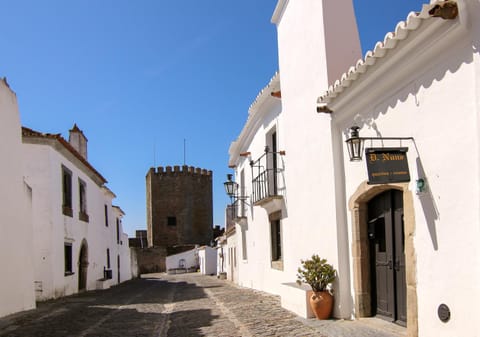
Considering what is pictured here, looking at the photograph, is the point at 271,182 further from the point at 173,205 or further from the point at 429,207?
the point at 173,205

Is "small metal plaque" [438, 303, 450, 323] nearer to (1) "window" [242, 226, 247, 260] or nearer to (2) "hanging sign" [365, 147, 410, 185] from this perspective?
(2) "hanging sign" [365, 147, 410, 185]

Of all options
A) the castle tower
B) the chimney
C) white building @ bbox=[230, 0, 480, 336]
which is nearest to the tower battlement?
the castle tower

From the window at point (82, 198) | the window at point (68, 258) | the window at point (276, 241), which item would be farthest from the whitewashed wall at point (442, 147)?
the window at point (82, 198)

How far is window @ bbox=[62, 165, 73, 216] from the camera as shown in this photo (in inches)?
682

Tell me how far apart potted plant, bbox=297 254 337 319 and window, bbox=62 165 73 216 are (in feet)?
37.4

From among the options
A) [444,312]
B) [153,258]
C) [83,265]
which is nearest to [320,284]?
[444,312]

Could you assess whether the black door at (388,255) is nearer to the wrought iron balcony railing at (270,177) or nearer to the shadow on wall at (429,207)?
the shadow on wall at (429,207)

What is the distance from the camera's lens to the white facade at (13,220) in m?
10.3

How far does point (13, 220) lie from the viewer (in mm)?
10805

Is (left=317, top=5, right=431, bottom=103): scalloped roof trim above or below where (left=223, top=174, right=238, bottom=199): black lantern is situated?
above

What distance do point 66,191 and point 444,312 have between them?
49.5 ft

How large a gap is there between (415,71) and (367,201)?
2384 mm

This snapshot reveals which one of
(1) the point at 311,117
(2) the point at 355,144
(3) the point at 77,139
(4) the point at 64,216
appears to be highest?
(3) the point at 77,139

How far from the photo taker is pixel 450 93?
510 centimetres
